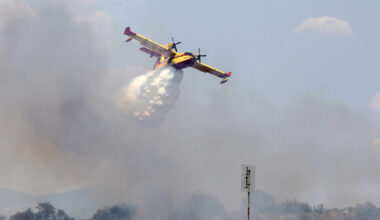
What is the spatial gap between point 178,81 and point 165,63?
4903mm

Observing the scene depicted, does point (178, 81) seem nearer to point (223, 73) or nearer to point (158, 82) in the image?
point (158, 82)

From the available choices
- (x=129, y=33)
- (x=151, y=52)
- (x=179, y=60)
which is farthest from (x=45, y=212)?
(x=179, y=60)

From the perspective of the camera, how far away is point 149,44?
348 ft

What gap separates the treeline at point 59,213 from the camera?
180 m

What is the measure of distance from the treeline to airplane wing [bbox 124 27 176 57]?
325 feet

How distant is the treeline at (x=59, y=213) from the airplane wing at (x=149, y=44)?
99.0 m

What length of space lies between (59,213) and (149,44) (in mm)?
108412

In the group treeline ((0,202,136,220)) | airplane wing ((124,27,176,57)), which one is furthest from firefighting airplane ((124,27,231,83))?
treeline ((0,202,136,220))

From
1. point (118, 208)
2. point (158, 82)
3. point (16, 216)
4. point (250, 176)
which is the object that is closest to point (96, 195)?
point (118, 208)

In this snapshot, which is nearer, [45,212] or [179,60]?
[179,60]

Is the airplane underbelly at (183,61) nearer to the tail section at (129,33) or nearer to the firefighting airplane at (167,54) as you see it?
the firefighting airplane at (167,54)

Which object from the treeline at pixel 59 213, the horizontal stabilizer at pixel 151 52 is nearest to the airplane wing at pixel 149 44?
the horizontal stabilizer at pixel 151 52

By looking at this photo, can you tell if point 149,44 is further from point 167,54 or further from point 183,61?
point 183,61

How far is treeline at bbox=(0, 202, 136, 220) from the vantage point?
180 m
